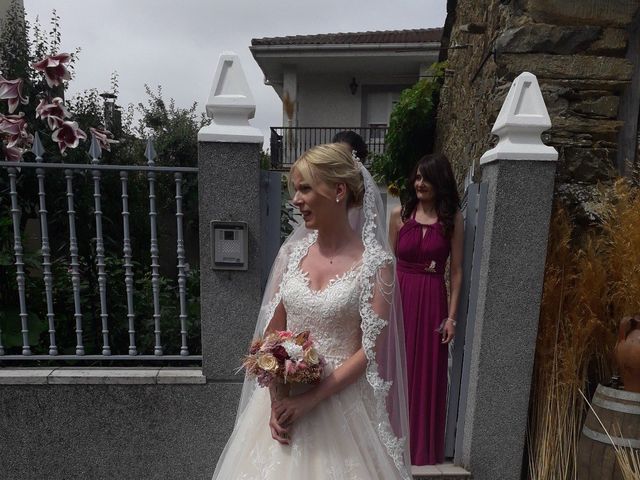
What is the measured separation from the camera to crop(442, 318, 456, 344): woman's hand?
2.73m

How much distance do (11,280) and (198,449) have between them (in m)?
1.74

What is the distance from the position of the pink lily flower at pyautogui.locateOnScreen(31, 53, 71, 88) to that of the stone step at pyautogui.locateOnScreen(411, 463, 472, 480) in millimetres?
3322

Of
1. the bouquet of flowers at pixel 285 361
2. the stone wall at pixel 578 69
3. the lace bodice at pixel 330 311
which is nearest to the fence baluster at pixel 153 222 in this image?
the lace bodice at pixel 330 311

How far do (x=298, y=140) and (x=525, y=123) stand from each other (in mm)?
10217

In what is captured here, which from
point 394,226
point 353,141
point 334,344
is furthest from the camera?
point 353,141

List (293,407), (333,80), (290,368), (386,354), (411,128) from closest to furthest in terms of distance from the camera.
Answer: (290,368), (293,407), (386,354), (411,128), (333,80)

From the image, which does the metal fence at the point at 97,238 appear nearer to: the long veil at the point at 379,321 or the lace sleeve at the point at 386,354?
the long veil at the point at 379,321

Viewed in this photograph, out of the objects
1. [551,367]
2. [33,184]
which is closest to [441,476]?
[551,367]

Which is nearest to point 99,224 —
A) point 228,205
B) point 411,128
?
point 228,205

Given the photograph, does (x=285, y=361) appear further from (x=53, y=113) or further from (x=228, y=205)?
(x=53, y=113)

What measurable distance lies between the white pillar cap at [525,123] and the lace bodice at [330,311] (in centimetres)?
138

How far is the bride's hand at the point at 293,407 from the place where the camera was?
1697 millimetres

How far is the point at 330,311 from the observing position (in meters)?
1.75

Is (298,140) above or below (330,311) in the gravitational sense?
above
